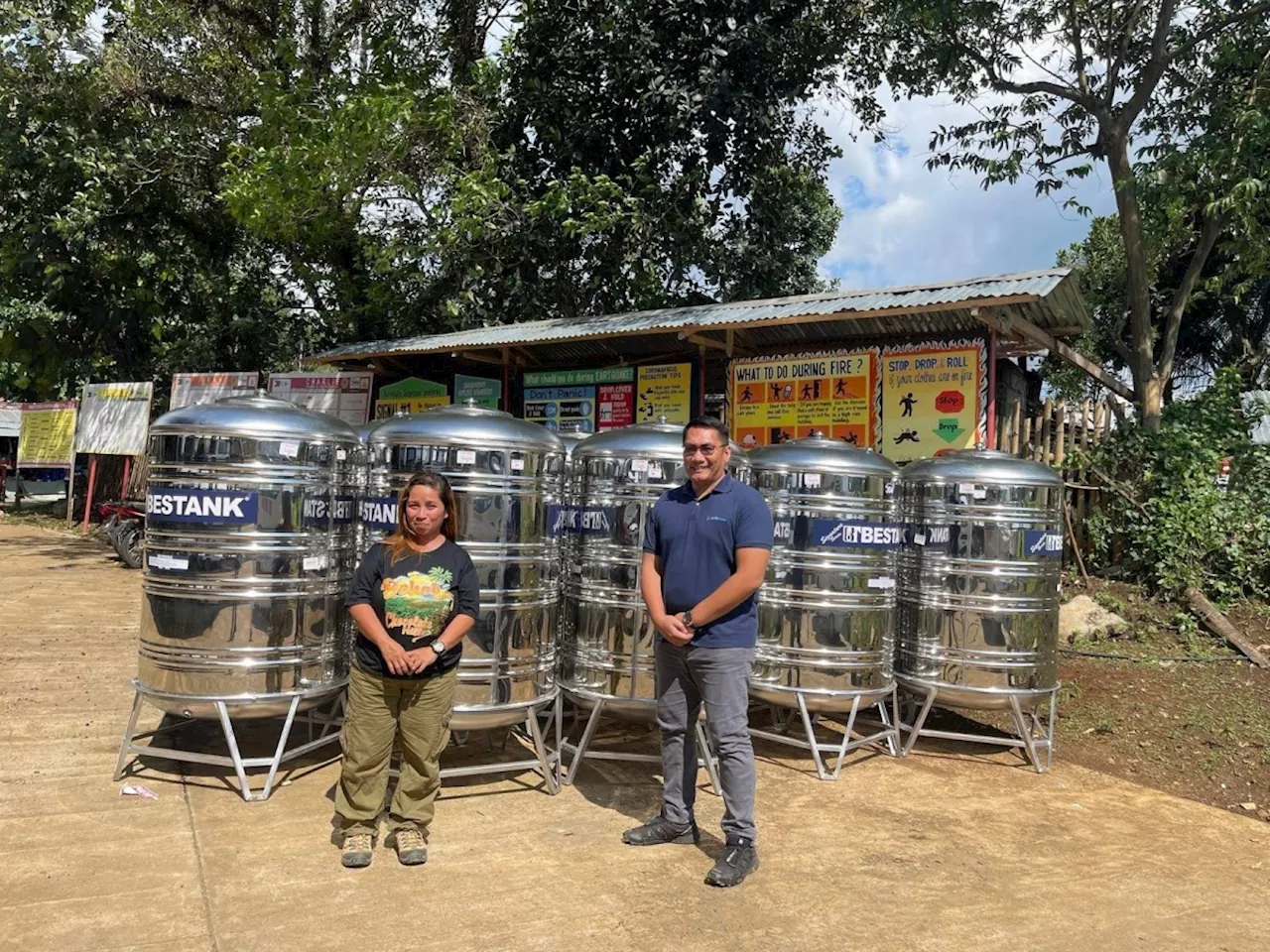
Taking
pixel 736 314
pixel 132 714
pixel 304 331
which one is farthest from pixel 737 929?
pixel 304 331

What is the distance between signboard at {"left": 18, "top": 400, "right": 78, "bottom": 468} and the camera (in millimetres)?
17688

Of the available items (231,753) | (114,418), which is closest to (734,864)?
(231,753)

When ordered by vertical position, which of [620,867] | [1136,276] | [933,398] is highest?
→ [1136,276]

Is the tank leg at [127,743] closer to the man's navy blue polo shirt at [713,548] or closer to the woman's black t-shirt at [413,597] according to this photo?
the woman's black t-shirt at [413,597]

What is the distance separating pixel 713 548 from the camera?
13.6 ft

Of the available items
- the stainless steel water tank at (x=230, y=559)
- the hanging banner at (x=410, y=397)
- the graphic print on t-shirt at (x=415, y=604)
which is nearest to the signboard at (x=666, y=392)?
the hanging banner at (x=410, y=397)

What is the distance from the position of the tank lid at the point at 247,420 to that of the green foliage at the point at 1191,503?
7.63 metres

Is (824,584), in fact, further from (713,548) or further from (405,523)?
(405,523)

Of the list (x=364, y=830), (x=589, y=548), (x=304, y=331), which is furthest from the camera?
(x=304, y=331)

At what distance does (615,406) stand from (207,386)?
7307 millimetres

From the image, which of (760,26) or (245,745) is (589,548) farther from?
(760,26)

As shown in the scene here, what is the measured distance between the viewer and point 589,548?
5.22 metres

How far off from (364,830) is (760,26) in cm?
1173

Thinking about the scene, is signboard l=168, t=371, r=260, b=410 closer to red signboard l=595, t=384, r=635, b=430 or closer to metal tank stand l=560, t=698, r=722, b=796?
red signboard l=595, t=384, r=635, b=430
